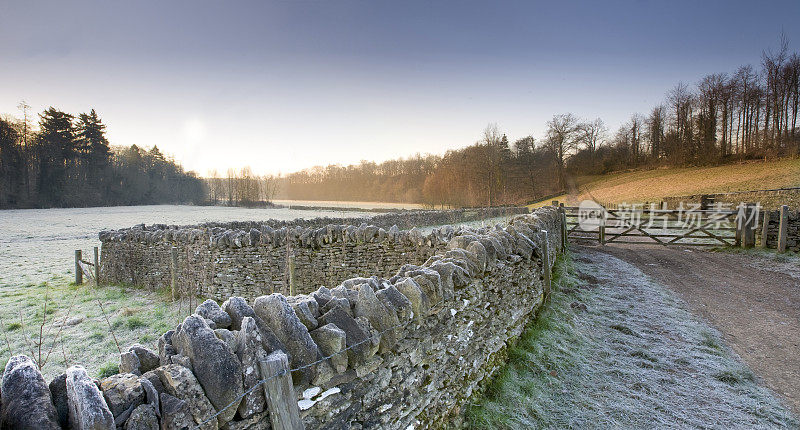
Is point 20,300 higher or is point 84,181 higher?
point 84,181

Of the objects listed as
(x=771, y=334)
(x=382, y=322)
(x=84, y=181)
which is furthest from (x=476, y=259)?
(x=84, y=181)

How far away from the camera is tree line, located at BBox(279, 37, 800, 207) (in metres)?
39.6

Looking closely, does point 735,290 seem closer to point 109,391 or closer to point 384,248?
point 384,248

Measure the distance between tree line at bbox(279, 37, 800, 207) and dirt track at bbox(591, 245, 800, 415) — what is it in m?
29.1

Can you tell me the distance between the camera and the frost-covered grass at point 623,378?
419 centimetres

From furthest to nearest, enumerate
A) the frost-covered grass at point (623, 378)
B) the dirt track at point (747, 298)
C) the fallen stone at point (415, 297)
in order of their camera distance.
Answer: the dirt track at point (747, 298) < the frost-covered grass at point (623, 378) < the fallen stone at point (415, 297)

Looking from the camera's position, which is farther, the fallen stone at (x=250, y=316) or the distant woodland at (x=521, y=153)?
the distant woodland at (x=521, y=153)

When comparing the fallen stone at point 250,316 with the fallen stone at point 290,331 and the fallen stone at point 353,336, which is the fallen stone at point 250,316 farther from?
the fallen stone at point 353,336

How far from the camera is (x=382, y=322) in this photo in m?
2.80

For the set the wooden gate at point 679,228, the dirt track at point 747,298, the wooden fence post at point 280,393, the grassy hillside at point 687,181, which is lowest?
the dirt track at point 747,298

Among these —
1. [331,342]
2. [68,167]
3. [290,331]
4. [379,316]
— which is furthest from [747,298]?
[68,167]

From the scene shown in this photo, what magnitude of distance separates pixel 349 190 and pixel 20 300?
89.9 m

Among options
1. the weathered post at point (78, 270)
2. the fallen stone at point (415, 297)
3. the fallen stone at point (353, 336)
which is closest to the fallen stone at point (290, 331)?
the fallen stone at point (353, 336)

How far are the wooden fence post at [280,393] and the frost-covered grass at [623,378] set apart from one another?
2.71 meters
